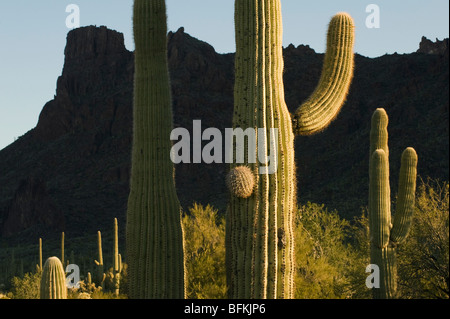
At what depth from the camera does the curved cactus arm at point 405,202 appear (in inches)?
637

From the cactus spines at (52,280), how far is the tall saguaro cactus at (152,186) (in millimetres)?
2280

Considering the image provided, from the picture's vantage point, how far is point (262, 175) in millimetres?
10008

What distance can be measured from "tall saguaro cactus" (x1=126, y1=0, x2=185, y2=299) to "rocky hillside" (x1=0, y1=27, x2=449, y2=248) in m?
29.8

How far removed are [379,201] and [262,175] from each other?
6.51 m

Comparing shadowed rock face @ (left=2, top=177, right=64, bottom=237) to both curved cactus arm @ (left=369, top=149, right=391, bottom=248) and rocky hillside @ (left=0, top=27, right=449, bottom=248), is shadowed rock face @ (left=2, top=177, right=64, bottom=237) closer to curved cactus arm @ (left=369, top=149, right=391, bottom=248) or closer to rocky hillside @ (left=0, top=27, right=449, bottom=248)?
rocky hillside @ (left=0, top=27, right=449, bottom=248)

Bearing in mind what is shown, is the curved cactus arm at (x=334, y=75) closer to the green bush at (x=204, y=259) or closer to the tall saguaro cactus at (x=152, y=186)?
the tall saguaro cactus at (x=152, y=186)

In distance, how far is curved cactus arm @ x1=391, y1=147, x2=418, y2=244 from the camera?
16.2m

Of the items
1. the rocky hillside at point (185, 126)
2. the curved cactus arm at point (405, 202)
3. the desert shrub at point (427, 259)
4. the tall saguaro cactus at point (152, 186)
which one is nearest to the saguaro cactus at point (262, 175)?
the tall saguaro cactus at point (152, 186)

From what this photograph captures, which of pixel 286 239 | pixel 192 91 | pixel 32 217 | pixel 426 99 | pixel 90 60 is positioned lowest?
pixel 286 239

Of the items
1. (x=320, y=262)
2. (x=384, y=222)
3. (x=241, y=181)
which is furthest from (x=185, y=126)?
(x=241, y=181)

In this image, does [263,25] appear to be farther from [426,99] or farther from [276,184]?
[426,99]

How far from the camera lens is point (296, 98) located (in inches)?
2968

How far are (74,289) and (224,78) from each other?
75583 millimetres
